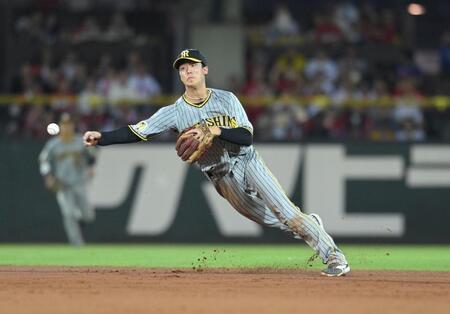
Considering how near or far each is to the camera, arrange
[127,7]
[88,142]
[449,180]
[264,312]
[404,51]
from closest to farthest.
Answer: [264,312], [88,142], [449,180], [404,51], [127,7]

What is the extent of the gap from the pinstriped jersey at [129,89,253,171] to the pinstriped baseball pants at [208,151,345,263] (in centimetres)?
14

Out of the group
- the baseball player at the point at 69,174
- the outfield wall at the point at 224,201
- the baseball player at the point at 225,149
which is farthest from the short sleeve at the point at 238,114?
the baseball player at the point at 69,174

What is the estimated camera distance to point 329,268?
9.90 meters

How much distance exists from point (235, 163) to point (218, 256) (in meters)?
4.94

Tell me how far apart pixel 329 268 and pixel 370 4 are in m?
14.6

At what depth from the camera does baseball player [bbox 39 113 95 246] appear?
1762 centimetres

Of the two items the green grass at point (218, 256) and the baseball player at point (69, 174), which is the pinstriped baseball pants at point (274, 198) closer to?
the green grass at point (218, 256)

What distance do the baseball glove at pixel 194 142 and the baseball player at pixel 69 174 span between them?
8.33m

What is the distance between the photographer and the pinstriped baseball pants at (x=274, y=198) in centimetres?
979

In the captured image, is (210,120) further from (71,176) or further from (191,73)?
(71,176)

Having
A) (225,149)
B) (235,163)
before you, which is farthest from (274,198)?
(225,149)

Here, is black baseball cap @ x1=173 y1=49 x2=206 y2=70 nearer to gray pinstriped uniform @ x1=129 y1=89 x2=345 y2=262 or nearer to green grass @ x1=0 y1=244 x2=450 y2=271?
gray pinstriped uniform @ x1=129 y1=89 x2=345 y2=262

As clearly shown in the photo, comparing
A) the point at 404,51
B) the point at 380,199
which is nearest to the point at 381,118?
the point at 380,199

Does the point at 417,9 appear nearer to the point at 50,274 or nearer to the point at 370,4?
the point at 370,4
